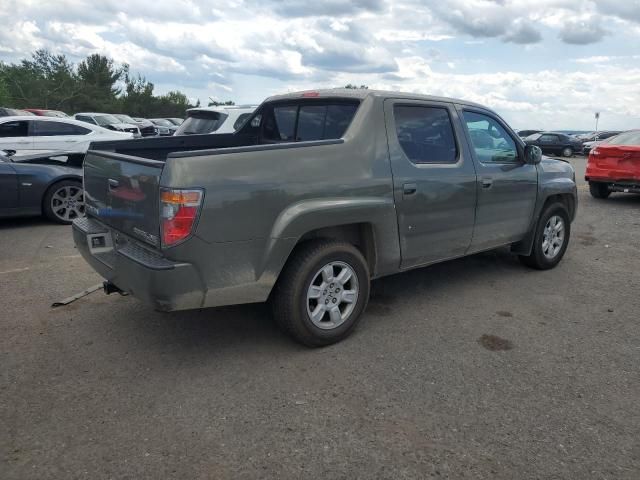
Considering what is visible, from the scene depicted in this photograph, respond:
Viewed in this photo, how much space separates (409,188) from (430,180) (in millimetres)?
259

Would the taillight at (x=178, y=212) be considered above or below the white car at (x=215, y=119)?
below

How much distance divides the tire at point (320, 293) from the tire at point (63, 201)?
17.3 feet

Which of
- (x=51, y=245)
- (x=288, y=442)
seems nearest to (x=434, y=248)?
(x=288, y=442)

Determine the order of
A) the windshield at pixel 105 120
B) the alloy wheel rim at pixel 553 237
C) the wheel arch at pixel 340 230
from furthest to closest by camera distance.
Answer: the windshield at pixel 105 120, the alloy wheel rim at pixel 553 237, the wheel arch at pixel 340 230

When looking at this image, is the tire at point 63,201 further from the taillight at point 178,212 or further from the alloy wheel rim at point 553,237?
the alloy wheel rim at point 553,237

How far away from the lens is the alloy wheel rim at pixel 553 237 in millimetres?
5691

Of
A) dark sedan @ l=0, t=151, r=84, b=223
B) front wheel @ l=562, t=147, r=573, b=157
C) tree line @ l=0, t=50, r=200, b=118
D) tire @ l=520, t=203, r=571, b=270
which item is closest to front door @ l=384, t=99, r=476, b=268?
tire @ l=520, t=203, r=571, b=270

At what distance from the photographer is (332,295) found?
12.4ft

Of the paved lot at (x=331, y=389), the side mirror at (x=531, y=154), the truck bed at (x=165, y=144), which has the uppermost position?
the truck bed at (x=165, y=144)

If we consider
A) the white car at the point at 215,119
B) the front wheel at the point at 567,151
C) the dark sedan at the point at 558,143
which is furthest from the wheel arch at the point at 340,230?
the front wheel at the point at 567,151

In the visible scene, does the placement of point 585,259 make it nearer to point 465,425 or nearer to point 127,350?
point 465,425

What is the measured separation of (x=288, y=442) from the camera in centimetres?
274

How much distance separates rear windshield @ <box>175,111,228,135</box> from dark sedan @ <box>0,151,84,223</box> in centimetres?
193

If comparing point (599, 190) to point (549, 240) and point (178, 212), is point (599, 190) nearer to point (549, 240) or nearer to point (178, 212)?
point (549, 240)
